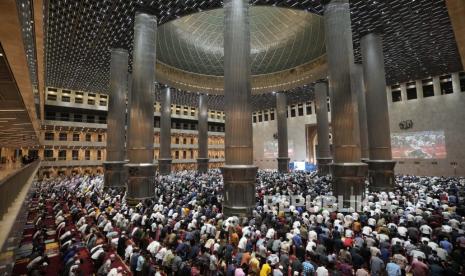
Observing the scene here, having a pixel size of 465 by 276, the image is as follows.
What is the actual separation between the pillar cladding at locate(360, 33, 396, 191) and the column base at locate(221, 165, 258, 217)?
969 cm

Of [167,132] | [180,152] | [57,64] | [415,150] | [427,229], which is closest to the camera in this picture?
[427,229]

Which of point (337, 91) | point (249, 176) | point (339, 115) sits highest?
point (337, 91)

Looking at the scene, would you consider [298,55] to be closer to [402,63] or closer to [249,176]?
[402,63]

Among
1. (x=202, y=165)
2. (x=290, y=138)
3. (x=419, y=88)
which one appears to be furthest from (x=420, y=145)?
(x=202, y=165)

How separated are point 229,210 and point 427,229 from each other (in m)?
6.81

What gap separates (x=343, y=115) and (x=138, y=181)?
11433 mm

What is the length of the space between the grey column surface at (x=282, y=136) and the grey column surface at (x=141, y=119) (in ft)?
59.5

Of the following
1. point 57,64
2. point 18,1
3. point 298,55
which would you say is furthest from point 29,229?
point 298,55

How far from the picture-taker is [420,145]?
25.5m

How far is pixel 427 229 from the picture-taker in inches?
295

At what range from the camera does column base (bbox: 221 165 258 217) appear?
10.7 metres

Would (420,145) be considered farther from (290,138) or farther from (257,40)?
(257,40)

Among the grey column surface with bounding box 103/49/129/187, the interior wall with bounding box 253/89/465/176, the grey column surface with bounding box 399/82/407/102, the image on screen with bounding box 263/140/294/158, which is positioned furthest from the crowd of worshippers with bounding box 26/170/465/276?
the image on screen with bounding box 263/140/294/158

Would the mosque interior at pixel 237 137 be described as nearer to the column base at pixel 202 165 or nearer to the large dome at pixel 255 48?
the large dome at pixel 255 48
